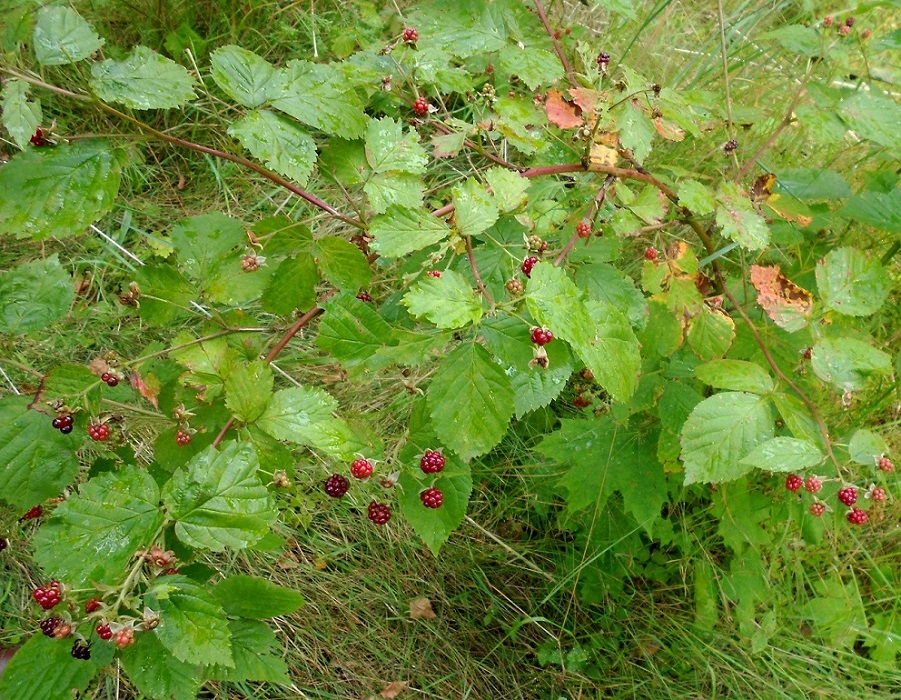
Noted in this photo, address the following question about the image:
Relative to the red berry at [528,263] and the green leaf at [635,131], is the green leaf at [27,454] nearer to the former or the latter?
the red berry at [528,263]

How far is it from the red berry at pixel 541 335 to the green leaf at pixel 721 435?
1.69 ft

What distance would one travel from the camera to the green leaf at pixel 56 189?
1.07 m

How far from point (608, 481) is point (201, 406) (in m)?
1.19

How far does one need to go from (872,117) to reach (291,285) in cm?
135

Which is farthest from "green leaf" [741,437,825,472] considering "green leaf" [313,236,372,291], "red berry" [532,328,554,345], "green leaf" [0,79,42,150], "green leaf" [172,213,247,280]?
"green leaf" [0,79,42,150]

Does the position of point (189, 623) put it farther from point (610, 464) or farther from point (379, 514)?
point (610, 464)

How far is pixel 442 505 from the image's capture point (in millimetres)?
1214

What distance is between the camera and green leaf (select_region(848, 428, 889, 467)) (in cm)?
137

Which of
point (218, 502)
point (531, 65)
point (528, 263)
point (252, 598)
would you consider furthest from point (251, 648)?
point (531, 65)

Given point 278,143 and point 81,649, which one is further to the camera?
point 278,143

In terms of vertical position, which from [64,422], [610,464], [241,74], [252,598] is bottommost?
[610,464]

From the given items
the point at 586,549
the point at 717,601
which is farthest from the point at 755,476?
the point at 586,549

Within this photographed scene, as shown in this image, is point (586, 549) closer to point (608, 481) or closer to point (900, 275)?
point (608, 481)

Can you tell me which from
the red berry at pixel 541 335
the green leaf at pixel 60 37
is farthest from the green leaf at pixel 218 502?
the green leaf at pixel 60 37
